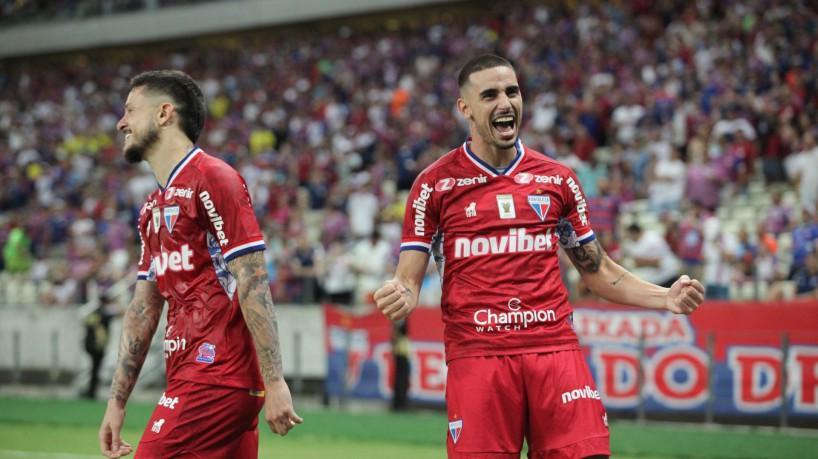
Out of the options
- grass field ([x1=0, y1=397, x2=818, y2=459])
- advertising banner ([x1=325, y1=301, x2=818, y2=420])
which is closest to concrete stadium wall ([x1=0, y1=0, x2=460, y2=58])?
grass field ([x1=0, y1=397, x2=818, y2=459])

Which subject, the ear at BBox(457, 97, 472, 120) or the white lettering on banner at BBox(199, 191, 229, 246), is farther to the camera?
the ear at BBox(457, 97, 472, 120)

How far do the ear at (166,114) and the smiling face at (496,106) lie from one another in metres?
1.56

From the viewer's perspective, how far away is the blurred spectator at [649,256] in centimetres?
1523

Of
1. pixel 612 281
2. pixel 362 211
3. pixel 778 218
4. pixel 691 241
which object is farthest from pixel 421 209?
pixel 362 211

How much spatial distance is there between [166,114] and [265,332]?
1.22m

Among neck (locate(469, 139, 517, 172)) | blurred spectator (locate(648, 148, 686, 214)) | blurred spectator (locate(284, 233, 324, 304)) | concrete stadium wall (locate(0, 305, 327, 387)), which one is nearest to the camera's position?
neck (locate(469, 139, 517, 172))

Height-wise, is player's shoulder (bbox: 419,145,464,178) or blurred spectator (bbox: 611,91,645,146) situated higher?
blurred spectator (bbox: 611,91,645,146)

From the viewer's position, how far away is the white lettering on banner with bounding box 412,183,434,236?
5781mm

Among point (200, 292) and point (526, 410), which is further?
point (526, 410)

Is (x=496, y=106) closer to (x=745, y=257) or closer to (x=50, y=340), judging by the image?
(x=745, y=257)

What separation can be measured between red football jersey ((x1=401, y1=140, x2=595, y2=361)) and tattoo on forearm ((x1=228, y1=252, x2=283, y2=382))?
1.05m

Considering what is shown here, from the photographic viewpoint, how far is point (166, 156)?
17.3 feet

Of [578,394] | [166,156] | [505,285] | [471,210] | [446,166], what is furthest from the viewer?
[446,166]

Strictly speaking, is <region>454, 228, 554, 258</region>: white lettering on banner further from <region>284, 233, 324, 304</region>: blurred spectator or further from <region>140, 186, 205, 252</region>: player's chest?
<region>284, 233, 324, 304</region>: blurred spectator
